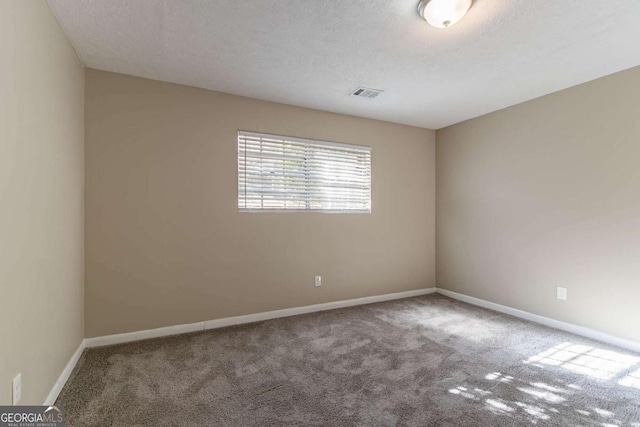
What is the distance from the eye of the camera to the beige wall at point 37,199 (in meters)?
1.43

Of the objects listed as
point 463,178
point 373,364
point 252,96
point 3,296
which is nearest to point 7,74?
point 3,296

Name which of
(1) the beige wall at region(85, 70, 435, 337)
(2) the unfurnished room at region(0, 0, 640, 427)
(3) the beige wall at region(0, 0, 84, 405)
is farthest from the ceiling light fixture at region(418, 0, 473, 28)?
(3) the beige wall at region(0, 0, 84, 405)

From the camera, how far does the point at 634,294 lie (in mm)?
2766

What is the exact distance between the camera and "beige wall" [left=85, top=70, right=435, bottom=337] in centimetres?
284

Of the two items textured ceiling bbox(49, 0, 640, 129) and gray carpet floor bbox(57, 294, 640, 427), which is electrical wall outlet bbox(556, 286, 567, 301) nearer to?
gray carpet floor bbox(57, 294, 640, 427)

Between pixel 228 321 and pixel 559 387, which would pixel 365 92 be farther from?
pixel 559 387

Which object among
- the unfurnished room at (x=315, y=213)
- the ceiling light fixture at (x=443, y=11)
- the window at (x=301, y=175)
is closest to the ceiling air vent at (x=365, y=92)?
the unfurnished room at (x=315, y=213)

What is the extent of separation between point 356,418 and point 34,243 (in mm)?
2158

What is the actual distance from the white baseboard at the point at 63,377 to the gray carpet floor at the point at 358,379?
1.8 inches

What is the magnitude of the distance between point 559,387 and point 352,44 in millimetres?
3023

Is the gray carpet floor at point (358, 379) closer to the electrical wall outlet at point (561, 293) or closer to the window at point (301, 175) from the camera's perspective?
the electrical wall outlet at point (561, 293)

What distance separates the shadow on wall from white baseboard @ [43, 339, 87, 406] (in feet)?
8.73

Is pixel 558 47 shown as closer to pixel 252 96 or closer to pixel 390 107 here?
pixel 390 107

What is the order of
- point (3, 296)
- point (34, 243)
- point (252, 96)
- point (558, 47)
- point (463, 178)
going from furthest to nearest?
point (463, 178) → point (252, 96) → point (558, 47) → point (34, 243) → point (3, 296)
